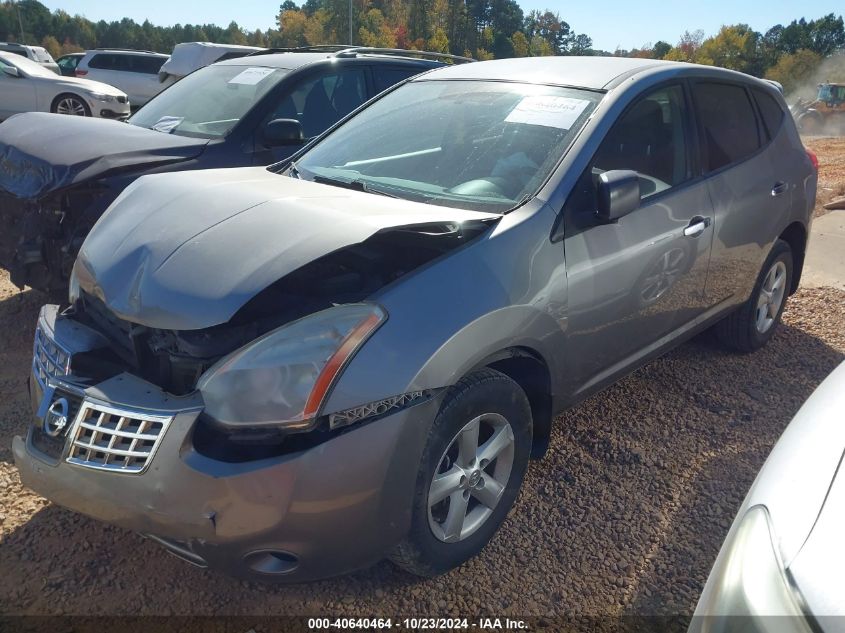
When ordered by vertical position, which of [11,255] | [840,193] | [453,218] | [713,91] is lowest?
[840,193]

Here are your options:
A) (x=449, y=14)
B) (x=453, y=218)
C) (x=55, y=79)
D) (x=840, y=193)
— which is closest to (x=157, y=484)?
(x=453, y=218)

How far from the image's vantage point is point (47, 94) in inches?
547

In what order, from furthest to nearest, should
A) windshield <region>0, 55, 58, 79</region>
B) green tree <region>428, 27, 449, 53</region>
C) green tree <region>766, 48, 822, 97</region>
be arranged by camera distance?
green tree <region>428, 27, 449, 53</region> < green tree <region>766, 48, 822, 97</region> < windshield <region>0, 55, 58, 79</region>

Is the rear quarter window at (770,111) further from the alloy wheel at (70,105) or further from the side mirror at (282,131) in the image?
the alloy wheel at (70,105)

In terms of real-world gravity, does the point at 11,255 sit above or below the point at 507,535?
above

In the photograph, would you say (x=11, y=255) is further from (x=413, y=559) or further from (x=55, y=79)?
(x=55, y=79)

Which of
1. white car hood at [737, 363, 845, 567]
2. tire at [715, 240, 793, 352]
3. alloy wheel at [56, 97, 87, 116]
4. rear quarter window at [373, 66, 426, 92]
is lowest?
tire at [715, 240, 793, 352]

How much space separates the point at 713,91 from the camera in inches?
153

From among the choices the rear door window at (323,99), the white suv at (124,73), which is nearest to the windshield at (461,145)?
the rear door window at (323,99)

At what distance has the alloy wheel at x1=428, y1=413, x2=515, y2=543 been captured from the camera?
2.43 meters

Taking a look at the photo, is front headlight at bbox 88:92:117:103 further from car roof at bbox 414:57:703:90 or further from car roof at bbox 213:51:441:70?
car roof at bbox 414:57:703:90

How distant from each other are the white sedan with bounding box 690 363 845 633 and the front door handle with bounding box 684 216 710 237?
5.50 ft

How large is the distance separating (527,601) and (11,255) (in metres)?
3.68

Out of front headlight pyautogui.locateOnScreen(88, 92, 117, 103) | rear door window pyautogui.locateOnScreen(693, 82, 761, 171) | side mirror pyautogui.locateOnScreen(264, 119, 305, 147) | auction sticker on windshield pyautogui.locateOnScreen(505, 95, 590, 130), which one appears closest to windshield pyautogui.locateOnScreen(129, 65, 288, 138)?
side mirror pyautogui.locateOnScreen(264, 119, 305, 147)
